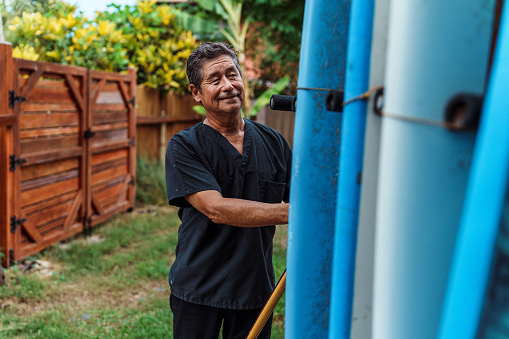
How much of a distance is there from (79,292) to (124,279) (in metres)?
0.46

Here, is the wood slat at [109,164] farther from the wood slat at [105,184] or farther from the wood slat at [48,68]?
the wood slat at [48,68]

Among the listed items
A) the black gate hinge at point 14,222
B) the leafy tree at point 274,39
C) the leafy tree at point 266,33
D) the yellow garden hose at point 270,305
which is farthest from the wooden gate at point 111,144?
the leafy tree at point 274,39

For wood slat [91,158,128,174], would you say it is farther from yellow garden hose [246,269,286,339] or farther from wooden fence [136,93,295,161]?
yellow garden hose [246,269,286,339]

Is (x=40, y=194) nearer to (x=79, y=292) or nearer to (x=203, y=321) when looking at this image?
(x=79, y=292)

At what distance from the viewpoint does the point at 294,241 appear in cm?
103

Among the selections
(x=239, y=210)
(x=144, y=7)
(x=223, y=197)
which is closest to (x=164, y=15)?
(x=144, y=7)

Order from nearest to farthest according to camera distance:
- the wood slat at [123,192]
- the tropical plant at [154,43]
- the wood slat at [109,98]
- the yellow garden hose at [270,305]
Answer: the yellow garden hose at [270,305] → the wood slat at [109,98] → the wood slat at [123,192] → the tropical plant at [154,43]

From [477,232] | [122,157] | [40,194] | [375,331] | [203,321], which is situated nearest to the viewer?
[477,232]

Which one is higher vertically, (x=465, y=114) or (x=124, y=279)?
(x=465, y=114)

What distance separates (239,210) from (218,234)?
0.34 metres

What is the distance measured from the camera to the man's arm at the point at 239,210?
164cm

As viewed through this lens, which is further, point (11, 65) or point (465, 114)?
point (11, 65)

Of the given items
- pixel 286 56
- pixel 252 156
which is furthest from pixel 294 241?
pixel 286 56

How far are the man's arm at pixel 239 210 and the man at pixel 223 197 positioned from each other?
5cm
